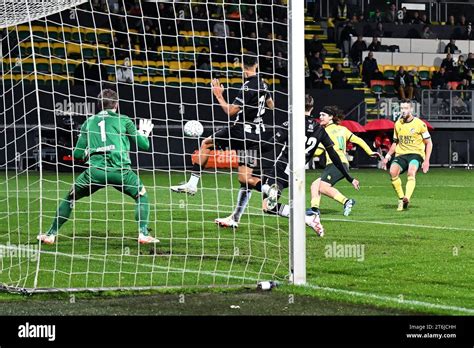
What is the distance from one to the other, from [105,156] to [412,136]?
8.31 meters

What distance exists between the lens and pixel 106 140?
11.3 metres

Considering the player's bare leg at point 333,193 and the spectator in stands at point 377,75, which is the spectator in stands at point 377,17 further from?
the player's bare leg at point 333,193

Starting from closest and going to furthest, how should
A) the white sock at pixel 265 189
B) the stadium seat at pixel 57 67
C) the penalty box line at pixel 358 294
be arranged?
the penalty box line at pixel 358 294
the white sock at pixel 265 189
the stadium seat at pixel 57 67

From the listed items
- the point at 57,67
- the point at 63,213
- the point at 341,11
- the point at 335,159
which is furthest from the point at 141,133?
the point at 341,11

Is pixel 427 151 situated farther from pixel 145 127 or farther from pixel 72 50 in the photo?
pixel 72 50

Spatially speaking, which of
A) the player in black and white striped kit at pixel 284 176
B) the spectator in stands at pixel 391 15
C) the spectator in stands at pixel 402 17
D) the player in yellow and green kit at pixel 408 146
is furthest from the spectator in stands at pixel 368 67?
the player in black and white striped kit at pixel 284 176

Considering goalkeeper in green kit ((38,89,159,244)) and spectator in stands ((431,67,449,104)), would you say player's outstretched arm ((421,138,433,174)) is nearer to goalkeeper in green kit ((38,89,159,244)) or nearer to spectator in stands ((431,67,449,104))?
goalkeeper in green kit ((38,89,159,244))

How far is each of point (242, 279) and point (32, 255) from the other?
8.70ft

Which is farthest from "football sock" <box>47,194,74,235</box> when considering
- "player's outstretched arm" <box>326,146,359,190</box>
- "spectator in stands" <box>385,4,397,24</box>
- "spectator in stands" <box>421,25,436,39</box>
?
"spectator in stands" <box>385,4,397,24</box>

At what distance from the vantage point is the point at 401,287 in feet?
29.0

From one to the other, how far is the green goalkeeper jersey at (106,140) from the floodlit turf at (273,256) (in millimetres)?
476

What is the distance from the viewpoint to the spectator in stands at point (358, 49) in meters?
36.0

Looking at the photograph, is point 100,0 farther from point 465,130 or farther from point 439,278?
point 439,278
